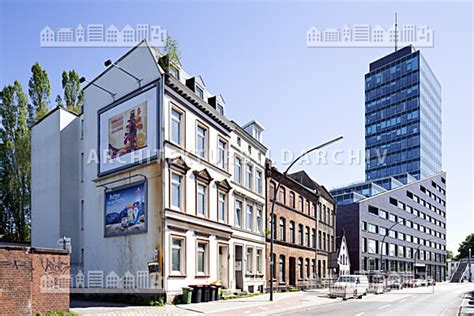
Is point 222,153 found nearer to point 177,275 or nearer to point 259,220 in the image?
point 259,220

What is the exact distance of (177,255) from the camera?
24422 mm

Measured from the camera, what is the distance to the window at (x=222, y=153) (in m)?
29.9

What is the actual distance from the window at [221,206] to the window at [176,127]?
5.40 metres

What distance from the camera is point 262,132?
38.4 meters

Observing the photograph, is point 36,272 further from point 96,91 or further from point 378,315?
point 96,91

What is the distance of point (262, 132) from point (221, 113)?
8111 mm

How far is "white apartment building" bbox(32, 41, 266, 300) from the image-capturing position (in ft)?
78.2

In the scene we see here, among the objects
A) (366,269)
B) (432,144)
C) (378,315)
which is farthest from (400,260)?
(378,315)

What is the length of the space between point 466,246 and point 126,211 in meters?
134

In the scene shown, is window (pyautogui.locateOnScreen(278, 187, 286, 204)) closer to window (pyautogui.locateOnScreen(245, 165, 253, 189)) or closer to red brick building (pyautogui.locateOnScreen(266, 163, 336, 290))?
red brick building (pyautogui.locateOnScreen(266, 163, 336, 290))

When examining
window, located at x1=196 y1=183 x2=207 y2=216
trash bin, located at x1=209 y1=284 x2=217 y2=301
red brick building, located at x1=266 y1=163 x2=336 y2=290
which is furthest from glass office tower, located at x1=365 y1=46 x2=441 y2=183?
trash bin, located at x1=209 y1=284 x2=217 y2=301

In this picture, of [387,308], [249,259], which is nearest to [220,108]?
[249,259]

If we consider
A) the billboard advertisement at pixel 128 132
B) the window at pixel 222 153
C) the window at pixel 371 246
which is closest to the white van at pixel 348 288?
the window at pixel 222 153

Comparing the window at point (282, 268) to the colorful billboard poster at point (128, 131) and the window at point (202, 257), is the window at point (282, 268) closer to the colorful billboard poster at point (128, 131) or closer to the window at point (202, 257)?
the window at point (202, 257)
